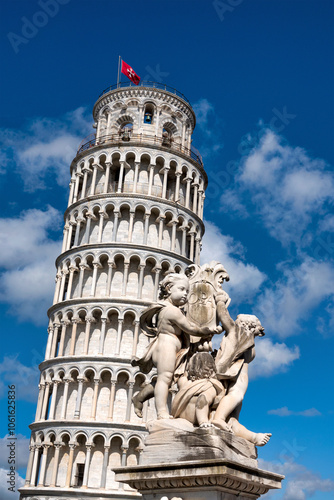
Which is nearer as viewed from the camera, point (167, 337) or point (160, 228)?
point (167, 337)

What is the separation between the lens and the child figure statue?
757 centimetres

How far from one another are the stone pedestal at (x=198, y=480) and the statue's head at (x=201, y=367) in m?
1.29

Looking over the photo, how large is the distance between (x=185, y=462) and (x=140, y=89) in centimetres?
5500

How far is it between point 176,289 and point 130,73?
55139 millimetres

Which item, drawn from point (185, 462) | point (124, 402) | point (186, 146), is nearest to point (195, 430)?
point (185, 462)

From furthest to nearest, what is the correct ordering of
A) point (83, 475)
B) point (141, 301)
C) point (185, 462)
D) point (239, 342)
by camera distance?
point (141, 301) < point (83, 475) < point (239, 342) < point (185, 462)

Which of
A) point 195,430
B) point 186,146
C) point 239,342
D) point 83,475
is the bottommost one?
point 195,430

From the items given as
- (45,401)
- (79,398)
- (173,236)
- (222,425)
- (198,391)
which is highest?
(173,236)

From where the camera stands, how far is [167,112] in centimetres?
5916

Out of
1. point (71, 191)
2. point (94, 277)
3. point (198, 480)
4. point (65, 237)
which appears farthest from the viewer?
point (71, 191)

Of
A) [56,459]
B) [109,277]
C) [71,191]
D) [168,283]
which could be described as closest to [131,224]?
[109,277]

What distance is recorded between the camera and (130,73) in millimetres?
59781

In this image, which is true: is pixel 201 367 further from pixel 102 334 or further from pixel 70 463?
pixel 102 334

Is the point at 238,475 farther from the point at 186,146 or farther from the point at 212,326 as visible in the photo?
the point at 186,146
